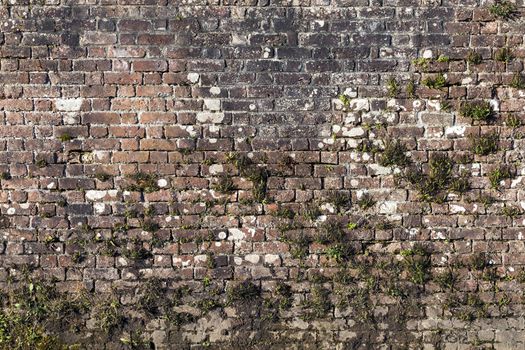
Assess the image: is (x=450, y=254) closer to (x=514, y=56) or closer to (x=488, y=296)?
(x=488, y=296)

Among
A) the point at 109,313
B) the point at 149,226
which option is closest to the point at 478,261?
the point at 149,226

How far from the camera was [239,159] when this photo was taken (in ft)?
13.7

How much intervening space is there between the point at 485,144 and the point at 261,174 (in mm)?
1891

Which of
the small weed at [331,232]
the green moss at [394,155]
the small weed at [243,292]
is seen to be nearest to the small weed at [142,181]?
the small weed at [243,292]

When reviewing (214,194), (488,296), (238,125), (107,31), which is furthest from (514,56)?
(107,31)

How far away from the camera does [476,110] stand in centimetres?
415

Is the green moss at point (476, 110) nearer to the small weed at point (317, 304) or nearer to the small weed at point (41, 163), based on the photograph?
the small weed at point (317, 304)

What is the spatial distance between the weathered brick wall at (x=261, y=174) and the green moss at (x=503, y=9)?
0.05 feet

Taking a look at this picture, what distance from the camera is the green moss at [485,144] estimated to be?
13.7 ft

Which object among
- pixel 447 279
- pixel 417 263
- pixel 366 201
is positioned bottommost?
pixel 447 279

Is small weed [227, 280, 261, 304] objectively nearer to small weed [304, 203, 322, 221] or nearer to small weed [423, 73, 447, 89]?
small weed [304, 203, 322, 221]

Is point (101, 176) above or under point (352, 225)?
above

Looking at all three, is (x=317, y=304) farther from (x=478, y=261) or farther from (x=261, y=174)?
(x=478, y=261)

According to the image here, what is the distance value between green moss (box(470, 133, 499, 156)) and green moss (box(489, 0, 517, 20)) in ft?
3.24
